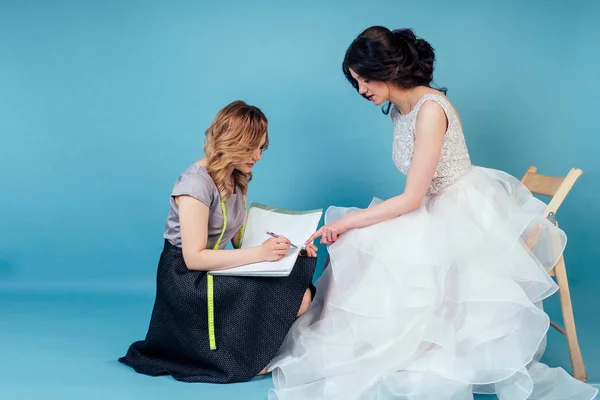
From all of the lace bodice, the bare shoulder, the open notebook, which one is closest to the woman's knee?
the open notebook

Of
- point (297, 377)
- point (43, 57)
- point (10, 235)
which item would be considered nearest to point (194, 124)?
point (43, 57)

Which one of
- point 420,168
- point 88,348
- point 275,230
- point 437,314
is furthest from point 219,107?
point 437,314

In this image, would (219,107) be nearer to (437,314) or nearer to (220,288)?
(220,288)

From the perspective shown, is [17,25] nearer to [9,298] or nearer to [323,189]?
[9,298]

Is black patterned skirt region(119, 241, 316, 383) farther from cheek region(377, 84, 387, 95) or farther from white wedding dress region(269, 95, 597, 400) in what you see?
cheek region(377, 84, 387, 95)

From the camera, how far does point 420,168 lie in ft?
7.72

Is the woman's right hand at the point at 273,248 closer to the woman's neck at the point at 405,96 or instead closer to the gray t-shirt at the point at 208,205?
the gray t-shirt at the point at 208,205

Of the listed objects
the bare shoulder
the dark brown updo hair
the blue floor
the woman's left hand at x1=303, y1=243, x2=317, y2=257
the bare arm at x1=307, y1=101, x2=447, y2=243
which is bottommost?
the blue floor

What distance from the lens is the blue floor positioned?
2.36 m

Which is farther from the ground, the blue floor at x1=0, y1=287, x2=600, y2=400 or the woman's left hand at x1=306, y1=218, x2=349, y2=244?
the woman's left hand at x1=306, y1=218, x2=349, y2=244

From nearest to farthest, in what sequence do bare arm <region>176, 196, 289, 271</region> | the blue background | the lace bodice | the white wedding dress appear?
the white wedding dress, bare arm <region>176, 196, 289, 271</region>, the lace bodice, the blue background

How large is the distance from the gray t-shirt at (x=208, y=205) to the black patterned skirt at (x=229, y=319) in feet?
0.42

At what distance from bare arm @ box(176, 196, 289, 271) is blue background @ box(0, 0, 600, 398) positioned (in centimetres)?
122

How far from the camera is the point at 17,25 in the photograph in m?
3.60
